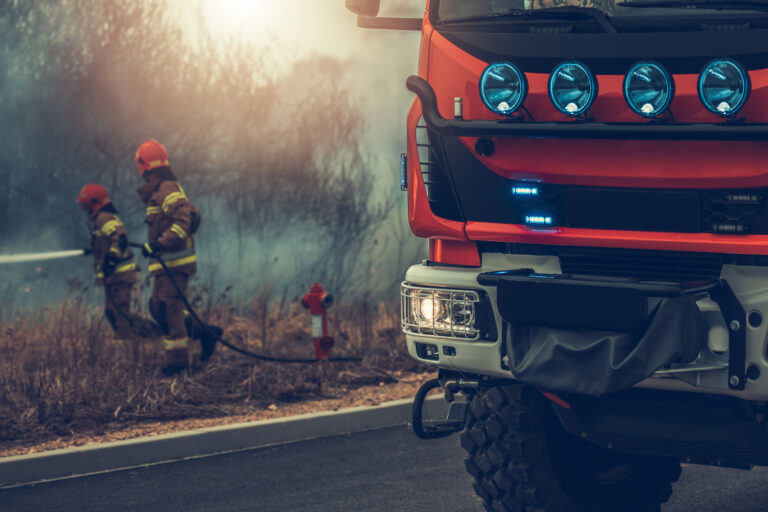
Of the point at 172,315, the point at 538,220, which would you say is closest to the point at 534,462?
the point at 538,220

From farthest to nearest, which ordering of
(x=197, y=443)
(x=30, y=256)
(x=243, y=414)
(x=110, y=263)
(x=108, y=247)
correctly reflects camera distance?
(x=30, y=256) < (x=108, y=247) < (x=110, y=263) < (x=243, y=414) < (x=197, y=443)

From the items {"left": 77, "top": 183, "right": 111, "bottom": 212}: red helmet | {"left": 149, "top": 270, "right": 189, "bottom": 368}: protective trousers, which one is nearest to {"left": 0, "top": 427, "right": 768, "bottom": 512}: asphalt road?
{"left": 149, "top": 270, "right": 189, "bottom": 368}: protective trousers

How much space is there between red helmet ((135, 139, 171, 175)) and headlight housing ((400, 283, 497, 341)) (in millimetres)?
5352

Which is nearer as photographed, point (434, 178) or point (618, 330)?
point (618, 330)

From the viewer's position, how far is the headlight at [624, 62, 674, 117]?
12.4 feet

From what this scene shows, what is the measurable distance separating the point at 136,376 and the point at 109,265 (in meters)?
2.70

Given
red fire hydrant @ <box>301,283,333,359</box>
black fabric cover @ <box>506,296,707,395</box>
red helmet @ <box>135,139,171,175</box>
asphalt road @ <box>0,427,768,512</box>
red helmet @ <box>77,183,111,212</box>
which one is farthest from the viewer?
red helmet @ <box>77,183,111,212</box>

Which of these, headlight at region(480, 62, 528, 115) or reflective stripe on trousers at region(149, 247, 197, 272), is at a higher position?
headlight at region(480, 62, 528, 115)

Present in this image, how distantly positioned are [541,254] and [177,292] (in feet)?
18.1

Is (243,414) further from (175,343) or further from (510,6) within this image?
(510,6)

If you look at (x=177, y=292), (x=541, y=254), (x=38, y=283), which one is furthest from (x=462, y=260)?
(x=38, y=283)

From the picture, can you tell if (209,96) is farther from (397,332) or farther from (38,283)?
(397,332)

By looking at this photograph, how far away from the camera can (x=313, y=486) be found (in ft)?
19.8

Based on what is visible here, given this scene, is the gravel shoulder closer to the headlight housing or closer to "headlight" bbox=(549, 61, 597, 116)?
the headlight housing
